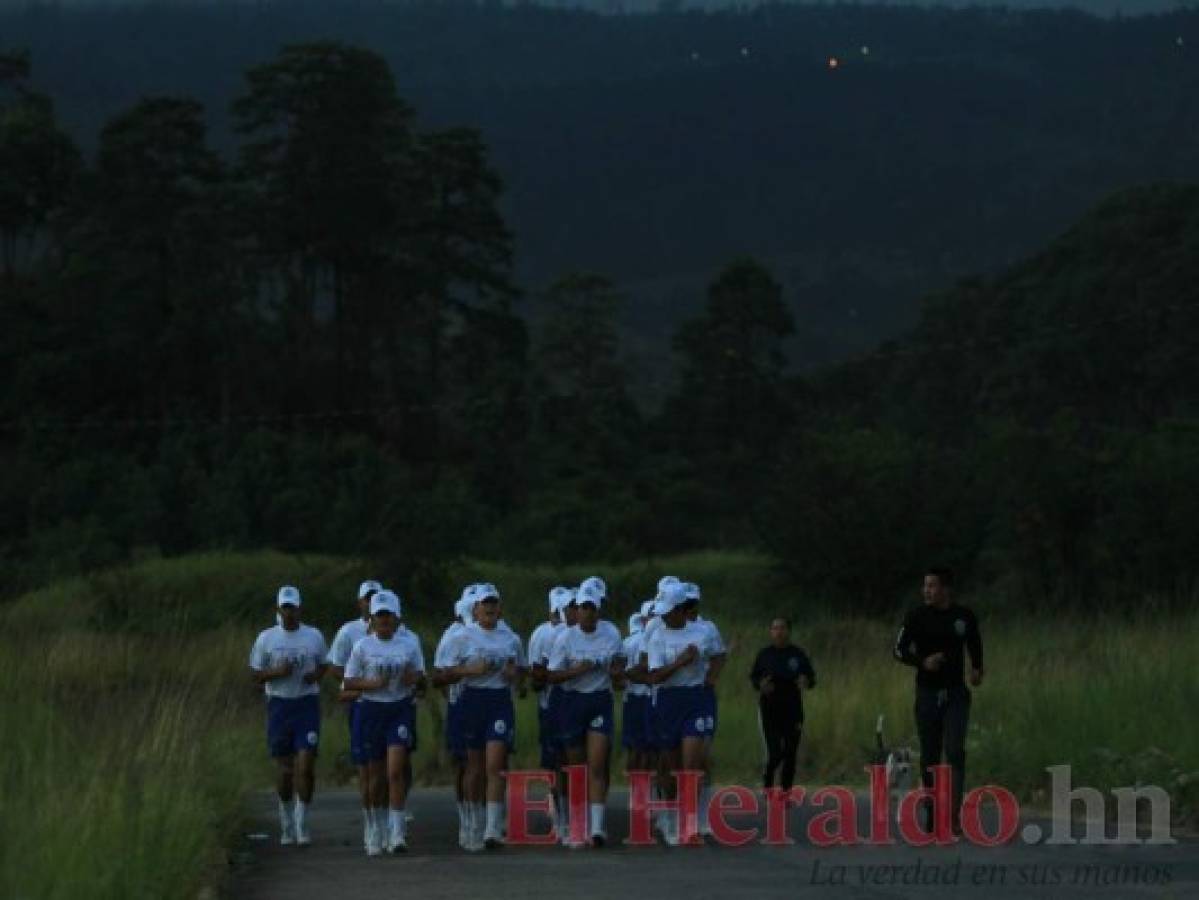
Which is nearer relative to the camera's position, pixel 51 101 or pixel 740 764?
pixel 740 764

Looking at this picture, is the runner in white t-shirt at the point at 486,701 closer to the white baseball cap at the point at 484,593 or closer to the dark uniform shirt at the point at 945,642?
the white baseball cap at the point at 484,593

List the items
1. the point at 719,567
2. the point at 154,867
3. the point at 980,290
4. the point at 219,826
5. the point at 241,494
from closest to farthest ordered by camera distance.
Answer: the point at 154,867 → the point at 219,826 → the point at 719,567 → the point at 241,494 → the point at 980,290

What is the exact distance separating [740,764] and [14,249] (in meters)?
65.9

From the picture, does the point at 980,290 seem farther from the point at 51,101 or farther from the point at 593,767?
the point at 593,767

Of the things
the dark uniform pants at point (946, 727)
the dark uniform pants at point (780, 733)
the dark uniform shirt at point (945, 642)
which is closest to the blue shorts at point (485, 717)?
the dark uniform shirt at point (945, 642)

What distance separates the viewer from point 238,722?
1282 inches

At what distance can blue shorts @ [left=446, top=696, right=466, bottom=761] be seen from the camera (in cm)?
2016

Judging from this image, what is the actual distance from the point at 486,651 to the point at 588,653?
85 cm

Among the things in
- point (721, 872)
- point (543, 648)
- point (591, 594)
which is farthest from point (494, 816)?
point (721, 872)

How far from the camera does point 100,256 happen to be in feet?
296

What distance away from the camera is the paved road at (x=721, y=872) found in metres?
16.1

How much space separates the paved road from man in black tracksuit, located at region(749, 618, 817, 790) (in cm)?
313

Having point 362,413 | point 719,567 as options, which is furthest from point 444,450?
point 719,567

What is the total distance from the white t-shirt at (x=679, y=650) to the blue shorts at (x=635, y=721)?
2.57ft
